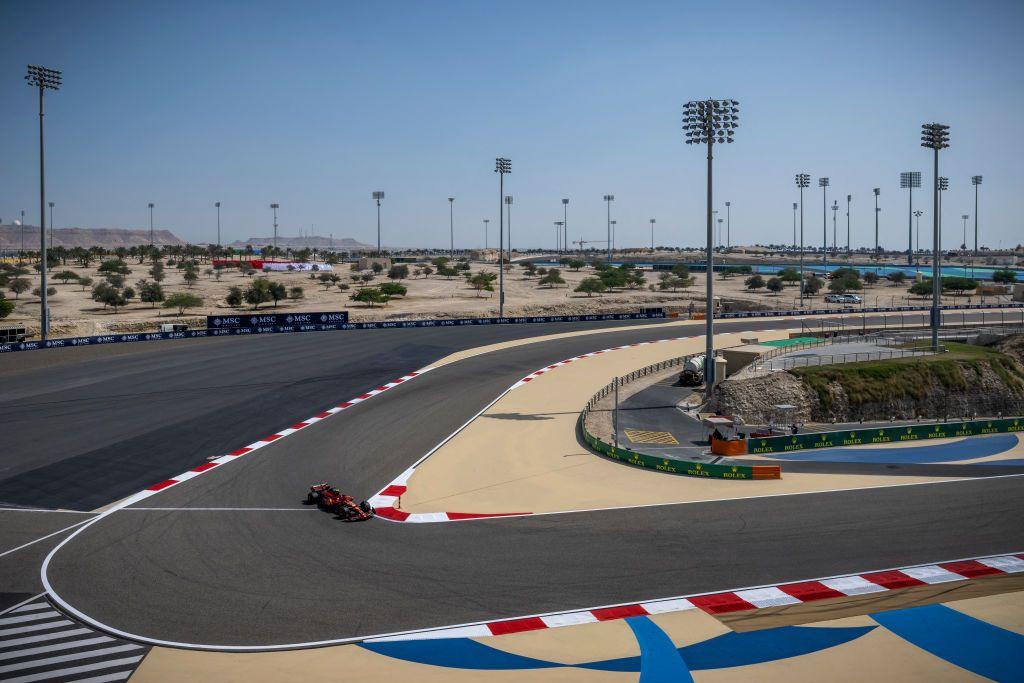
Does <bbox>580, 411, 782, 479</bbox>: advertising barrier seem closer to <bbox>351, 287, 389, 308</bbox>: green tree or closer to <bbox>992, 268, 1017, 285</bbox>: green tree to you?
<bbox>351, 287, 389, 308</bbox>: green tree

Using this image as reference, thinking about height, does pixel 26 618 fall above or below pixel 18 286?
below

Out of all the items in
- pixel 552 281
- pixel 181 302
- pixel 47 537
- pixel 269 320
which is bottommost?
pixel 47 537

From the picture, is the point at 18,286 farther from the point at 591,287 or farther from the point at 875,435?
the point at 875,435

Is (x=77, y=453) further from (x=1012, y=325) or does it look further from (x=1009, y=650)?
(x=1012, y=325)

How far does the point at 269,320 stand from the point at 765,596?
51995 mm

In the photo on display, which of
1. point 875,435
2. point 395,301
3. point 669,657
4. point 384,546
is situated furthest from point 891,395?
point 395,301

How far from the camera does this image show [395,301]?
87312 millimetres

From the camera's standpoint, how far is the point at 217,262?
12775cm

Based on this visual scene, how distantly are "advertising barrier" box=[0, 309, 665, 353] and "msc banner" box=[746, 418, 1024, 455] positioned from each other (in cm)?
3949

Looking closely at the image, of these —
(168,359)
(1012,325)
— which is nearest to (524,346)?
(168,359)

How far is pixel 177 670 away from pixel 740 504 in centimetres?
1426

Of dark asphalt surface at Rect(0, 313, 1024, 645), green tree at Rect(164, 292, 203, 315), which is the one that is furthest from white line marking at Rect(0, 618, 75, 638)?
green tree at Rect(164, 292, 203, 315)

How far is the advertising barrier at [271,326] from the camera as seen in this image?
50150 mm

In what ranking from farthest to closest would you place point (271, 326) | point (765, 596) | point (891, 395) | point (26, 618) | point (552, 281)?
point (552, 281) < point (271, 326) < point (891, 395) < point (765, 596) < point (26, 618)
